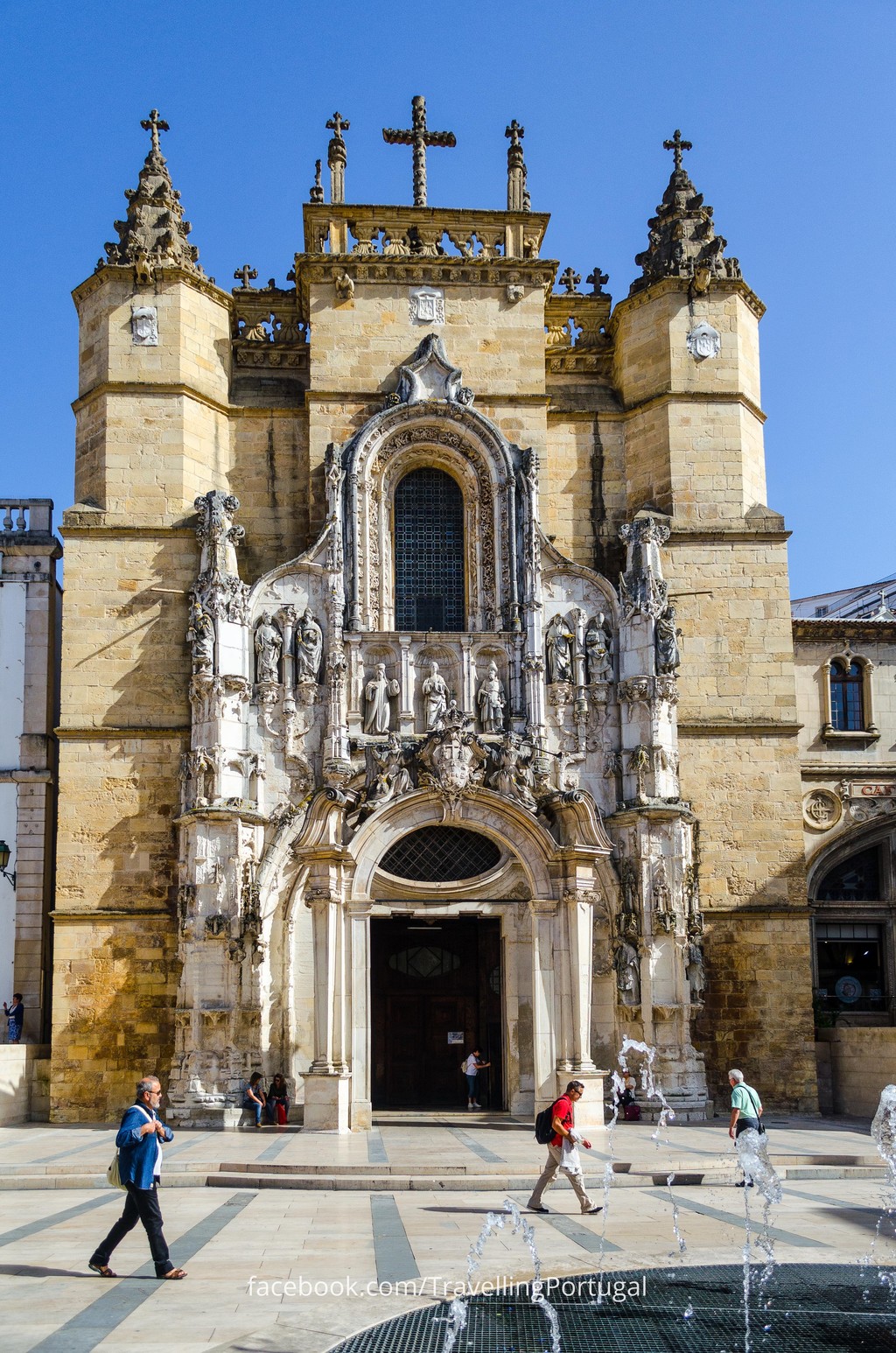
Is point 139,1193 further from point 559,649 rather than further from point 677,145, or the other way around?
point 677,145

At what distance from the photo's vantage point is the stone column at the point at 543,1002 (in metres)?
24.4

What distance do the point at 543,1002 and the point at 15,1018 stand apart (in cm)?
998

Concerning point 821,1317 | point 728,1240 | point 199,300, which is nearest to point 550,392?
point 199,300

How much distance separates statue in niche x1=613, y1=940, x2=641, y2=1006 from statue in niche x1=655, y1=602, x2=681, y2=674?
5.02m

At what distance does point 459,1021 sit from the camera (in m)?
28.0

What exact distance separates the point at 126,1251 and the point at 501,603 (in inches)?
653

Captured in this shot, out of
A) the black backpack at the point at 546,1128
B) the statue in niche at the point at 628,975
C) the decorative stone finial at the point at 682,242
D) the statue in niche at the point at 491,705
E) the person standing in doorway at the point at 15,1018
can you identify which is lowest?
the black backpack at the point at 546,1128

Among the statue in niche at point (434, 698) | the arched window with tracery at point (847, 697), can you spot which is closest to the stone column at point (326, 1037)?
the statue in niche at point (434, 698)

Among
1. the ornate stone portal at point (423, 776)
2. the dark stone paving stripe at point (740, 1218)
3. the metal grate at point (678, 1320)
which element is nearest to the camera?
the metal grate at point (678, 1320)

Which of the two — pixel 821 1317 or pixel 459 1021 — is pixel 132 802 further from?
pixel 821 1317

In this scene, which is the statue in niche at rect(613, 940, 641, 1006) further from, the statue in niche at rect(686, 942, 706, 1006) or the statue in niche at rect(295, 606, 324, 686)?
the statue in niche at rect(295, 606, 324, 686)

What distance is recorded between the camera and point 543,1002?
81.2 ft

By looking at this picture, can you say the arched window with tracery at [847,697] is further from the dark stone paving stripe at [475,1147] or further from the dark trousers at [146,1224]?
the dark trousers at [146,1224]

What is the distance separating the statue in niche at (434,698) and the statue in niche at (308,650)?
197 cm
